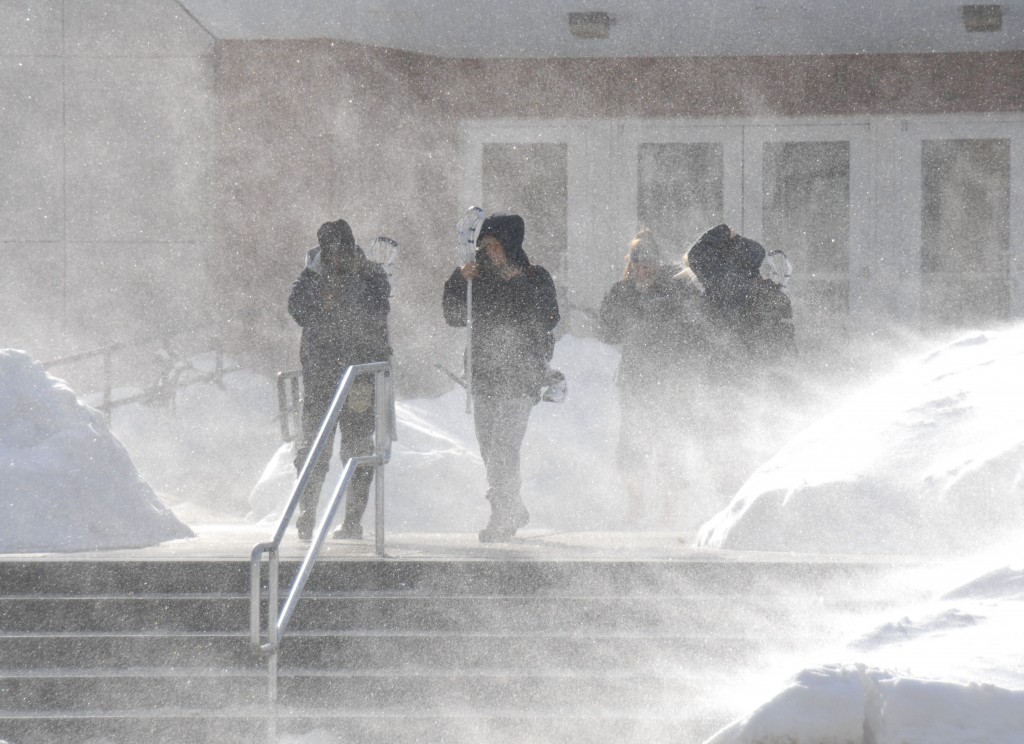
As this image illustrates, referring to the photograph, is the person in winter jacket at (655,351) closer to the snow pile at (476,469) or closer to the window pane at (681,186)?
the snow pile at (476,469)

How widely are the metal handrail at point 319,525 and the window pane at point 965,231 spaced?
327 inches

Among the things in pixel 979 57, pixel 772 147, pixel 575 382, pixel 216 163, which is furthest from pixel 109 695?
pixel 979 57

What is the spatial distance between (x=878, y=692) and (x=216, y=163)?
11.4 metres

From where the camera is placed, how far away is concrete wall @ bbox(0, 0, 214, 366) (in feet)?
50.6

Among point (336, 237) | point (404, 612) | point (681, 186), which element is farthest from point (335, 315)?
point (681, 186)

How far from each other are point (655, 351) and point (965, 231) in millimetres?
7086

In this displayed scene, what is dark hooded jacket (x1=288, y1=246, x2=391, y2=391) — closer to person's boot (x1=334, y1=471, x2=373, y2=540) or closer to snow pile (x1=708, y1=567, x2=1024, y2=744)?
person's boot (x1=334, y1=471, x2=373, y2=540)

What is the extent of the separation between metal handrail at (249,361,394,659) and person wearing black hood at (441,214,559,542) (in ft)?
1.83

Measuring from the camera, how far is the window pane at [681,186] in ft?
49.0

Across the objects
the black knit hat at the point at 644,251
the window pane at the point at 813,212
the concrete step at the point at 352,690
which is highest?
the window pane at the point at 813,212

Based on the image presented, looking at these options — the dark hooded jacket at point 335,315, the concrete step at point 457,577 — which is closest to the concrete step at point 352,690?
the concrete step at point 457,577

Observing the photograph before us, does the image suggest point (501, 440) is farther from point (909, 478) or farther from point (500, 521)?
point (909, 478)

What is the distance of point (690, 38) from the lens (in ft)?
45.7

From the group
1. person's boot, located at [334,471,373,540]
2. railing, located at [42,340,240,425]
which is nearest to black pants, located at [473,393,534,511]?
person's boot, located at [334,471,373,540]
